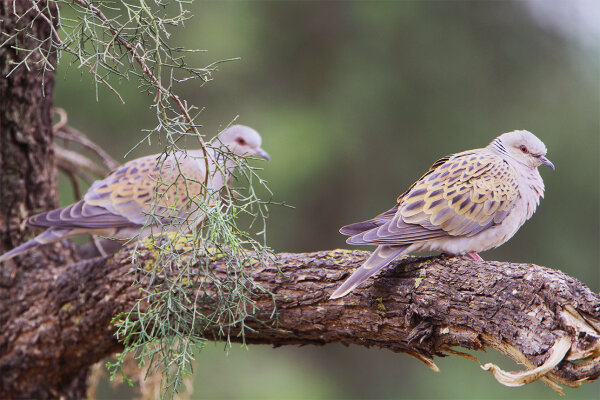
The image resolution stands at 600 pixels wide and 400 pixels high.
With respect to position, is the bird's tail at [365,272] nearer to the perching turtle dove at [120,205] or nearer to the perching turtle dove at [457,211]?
the perching turtle dove at [457,211]

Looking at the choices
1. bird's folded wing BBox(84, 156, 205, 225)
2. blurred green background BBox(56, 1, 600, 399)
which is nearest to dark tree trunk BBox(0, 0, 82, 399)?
bird's folded wing BBox(84, 156, 205, 225)

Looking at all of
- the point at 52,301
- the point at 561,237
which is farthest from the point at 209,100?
the point at 52,301

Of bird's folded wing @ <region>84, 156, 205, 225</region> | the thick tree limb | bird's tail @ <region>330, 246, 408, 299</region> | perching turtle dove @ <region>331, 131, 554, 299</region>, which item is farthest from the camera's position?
bird's folded wing @ <region>84, 156, 205, 225</region>

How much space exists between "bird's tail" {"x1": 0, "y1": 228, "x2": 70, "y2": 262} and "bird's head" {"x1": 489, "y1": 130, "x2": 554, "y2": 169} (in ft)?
6.77

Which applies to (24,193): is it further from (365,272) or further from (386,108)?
(386,108)

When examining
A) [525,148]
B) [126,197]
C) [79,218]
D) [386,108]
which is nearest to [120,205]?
[126,197]

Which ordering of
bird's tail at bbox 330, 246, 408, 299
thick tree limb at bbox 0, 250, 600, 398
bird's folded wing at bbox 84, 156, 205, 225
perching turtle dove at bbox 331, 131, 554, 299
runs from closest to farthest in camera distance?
thick tree limb at bbox 0, 250, 600, 398 → bird's tail at bbox 330, 246, 408, 299 → perching turtle dove at bbox 331, 131, 554, 299 → bird's folded wing at bbox 84, 156, 205, 225

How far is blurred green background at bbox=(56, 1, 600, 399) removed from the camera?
6590 millimetres

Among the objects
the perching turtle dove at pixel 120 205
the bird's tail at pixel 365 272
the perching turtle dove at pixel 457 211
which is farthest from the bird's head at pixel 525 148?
the perching turtle dove at pixel 120 205

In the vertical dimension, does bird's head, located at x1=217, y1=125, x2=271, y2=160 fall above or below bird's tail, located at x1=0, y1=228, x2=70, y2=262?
above

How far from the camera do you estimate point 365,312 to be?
8.82 feet

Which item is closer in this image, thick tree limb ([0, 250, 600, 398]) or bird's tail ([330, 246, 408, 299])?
thick tree limb ([0, 250, 600, 398])

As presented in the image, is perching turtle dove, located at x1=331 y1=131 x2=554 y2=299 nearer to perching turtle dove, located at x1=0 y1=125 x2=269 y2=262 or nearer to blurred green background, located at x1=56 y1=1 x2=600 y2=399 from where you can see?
perching turtle dove, located at x1=0 y1=125 x2=269 y2=262

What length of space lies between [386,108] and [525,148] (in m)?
3.67
